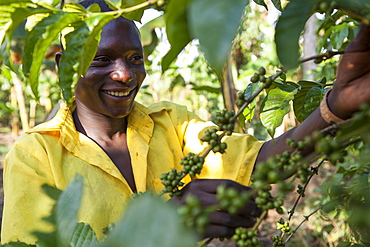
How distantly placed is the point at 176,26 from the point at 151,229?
1.01 feet

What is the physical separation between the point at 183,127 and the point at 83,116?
1.31ft

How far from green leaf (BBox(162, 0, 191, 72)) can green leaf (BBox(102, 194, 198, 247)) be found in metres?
0.27

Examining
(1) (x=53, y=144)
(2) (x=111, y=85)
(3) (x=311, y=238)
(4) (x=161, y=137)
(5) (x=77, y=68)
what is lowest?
(3) (x=311, y=238)

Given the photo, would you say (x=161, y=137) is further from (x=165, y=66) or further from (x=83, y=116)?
(x=165, y=66)

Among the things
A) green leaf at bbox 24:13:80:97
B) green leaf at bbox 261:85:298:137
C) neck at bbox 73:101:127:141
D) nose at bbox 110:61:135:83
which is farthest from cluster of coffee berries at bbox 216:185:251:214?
neck at bbox 73:101:127:141

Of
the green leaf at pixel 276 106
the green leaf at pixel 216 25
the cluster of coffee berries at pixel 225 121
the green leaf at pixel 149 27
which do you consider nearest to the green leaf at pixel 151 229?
the green leaf at pixel 216 25

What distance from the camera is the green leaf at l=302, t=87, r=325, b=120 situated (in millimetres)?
981

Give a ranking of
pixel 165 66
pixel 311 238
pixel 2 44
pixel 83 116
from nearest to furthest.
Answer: pixel 165 66 → pixel 2 44 → pixel 83 116 → pixel 311 238

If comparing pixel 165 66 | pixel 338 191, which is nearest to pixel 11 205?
pixel 165 66

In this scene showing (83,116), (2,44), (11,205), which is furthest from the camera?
(83,116)

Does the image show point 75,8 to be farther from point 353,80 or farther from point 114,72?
point 114,72

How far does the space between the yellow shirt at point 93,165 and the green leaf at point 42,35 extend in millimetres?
579

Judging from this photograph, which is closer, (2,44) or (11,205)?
(2,44)

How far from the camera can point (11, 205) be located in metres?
1.17
